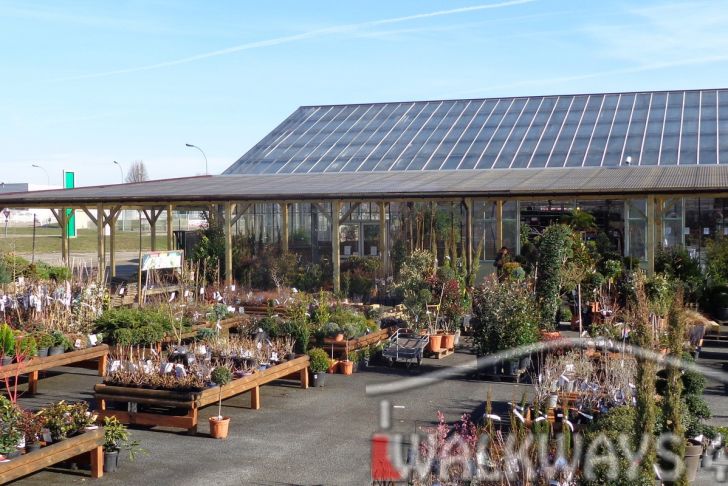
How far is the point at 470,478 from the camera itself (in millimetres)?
7543

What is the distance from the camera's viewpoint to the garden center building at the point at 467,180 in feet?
69.8

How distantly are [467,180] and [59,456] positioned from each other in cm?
1654

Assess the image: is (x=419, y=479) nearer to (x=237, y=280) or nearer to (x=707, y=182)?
(x=707, y=182)

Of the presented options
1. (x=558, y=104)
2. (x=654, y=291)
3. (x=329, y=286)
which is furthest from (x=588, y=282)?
(x=558, y=104)

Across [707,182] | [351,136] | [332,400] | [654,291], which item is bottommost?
[332,400]

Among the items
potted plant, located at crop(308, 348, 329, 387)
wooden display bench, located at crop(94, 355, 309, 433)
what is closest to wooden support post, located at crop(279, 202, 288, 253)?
potted plant, located at crop(308, 348, 329, 387)

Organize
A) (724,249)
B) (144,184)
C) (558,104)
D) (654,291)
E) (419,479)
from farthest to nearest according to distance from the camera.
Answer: (558,104)
(144,184)
(724,249)
(654,291)
(419,479)

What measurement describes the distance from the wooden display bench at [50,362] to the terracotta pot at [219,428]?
267 centimetres

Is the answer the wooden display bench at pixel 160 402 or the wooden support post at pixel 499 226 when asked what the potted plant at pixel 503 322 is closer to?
the wooden display bench at pixel 160 402

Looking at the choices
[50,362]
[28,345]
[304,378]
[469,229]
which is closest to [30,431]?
[28,345]

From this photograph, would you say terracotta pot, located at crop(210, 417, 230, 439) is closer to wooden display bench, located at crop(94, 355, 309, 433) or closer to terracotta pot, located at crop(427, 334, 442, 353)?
wooden display bench, located at crop(94, 355, 309, 433)

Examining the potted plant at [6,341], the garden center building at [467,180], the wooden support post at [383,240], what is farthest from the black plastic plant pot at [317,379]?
the wooden support post at [383,240]

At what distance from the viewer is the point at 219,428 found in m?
10.3

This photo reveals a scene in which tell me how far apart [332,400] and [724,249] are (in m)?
11.9
